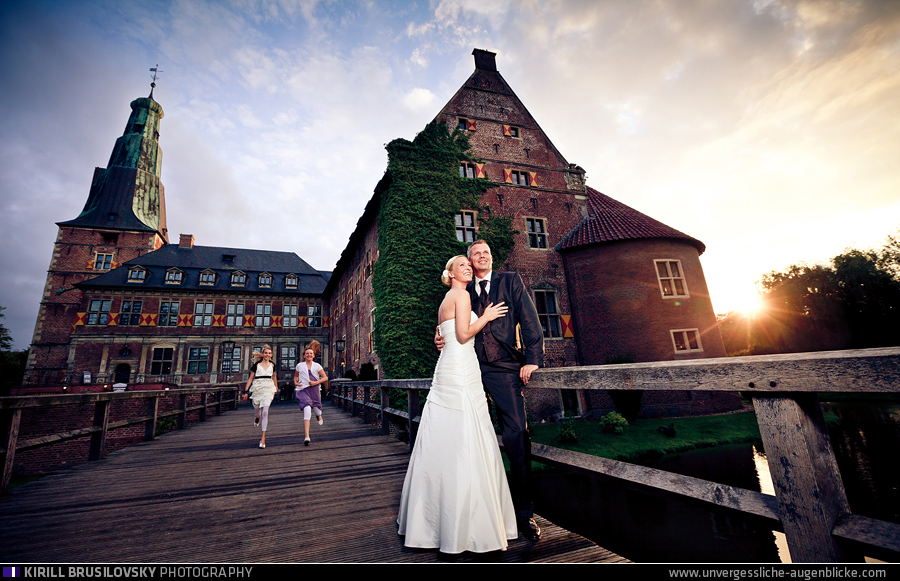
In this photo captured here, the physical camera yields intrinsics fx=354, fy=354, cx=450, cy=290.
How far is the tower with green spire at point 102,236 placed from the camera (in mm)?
28281

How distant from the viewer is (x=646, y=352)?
1366 cm

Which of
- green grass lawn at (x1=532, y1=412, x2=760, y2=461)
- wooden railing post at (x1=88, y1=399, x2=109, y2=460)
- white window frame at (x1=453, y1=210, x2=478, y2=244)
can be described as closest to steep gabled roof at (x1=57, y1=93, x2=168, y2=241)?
white window frame at (x1=453, y1=210, x2=478, y2=244)

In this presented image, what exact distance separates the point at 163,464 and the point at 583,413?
1316cm

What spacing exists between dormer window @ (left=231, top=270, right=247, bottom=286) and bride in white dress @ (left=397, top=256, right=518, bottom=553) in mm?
32288

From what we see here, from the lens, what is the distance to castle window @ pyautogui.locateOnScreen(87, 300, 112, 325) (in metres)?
25.4

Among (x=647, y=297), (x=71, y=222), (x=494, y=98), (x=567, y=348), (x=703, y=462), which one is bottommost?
(x=703, y=462)

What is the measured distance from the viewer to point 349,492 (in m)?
3.45

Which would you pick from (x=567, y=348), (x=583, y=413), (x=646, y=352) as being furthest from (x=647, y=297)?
(x=583, y=413)

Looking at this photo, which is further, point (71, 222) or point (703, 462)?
point (71, 222)

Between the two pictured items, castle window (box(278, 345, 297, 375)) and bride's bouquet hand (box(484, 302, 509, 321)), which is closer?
bride's bouquet hand (box(484, 302, 509, 321))

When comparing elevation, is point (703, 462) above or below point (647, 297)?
below

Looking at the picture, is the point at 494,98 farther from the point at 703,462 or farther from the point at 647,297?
the point at 703,462

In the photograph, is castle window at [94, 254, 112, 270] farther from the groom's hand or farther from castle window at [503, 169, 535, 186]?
the groom's hand

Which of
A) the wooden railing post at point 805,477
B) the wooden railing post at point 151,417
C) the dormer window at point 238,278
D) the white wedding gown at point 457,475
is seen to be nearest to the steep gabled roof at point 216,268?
the dormer window at point 238,278
